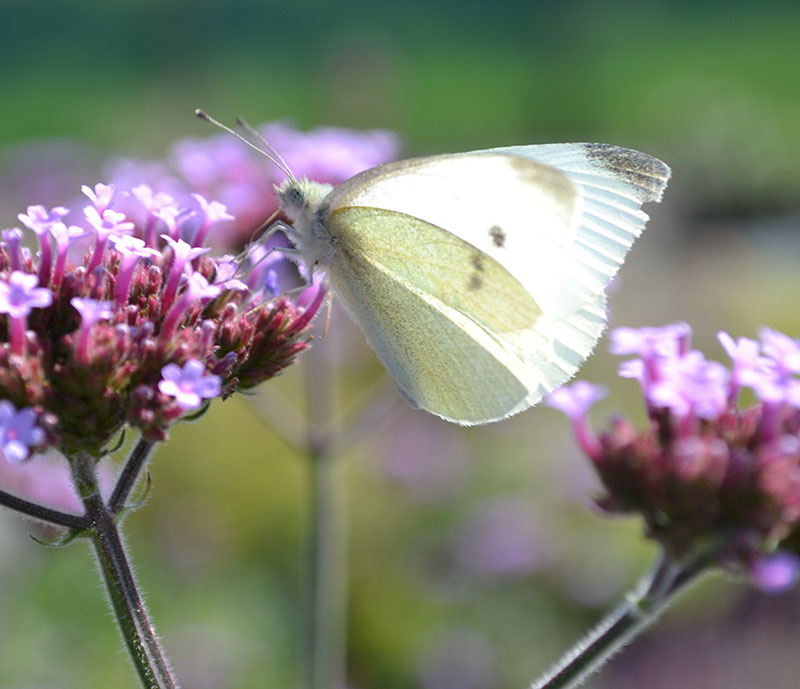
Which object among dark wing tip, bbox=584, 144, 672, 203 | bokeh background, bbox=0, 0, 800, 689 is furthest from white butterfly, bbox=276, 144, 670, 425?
bokeh background, bbox=0, 0, 800, 689

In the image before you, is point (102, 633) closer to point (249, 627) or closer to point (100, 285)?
point (249, 627)

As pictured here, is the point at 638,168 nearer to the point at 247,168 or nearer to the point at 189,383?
the point at 189,383

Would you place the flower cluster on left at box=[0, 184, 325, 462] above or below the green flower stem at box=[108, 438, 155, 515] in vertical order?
above

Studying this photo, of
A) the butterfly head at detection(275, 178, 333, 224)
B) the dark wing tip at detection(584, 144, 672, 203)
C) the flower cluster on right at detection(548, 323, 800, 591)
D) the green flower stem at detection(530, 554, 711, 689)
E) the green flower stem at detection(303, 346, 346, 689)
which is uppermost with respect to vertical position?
the dark wing tip at detection(584, 144, 672, 203)

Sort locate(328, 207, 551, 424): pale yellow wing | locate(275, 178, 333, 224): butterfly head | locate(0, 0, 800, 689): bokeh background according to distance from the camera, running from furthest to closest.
A: 1. locate(0, 0, 800, 689): bokeh background
2. locate(275, 178, 333, 224): butterfly head
3. locate(328, 207, 551, 424): pale yellow wing

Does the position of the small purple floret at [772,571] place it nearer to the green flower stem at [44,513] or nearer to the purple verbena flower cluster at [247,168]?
the green flower stem at [44,513]

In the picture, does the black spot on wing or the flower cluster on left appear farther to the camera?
the black spot on wing

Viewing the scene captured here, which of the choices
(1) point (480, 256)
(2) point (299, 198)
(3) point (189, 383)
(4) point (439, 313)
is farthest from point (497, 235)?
(3) point (189, 383)

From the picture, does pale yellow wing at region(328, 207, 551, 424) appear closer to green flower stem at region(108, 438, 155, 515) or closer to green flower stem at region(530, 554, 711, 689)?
green flower stem at region(530, 554, 711, 689)
